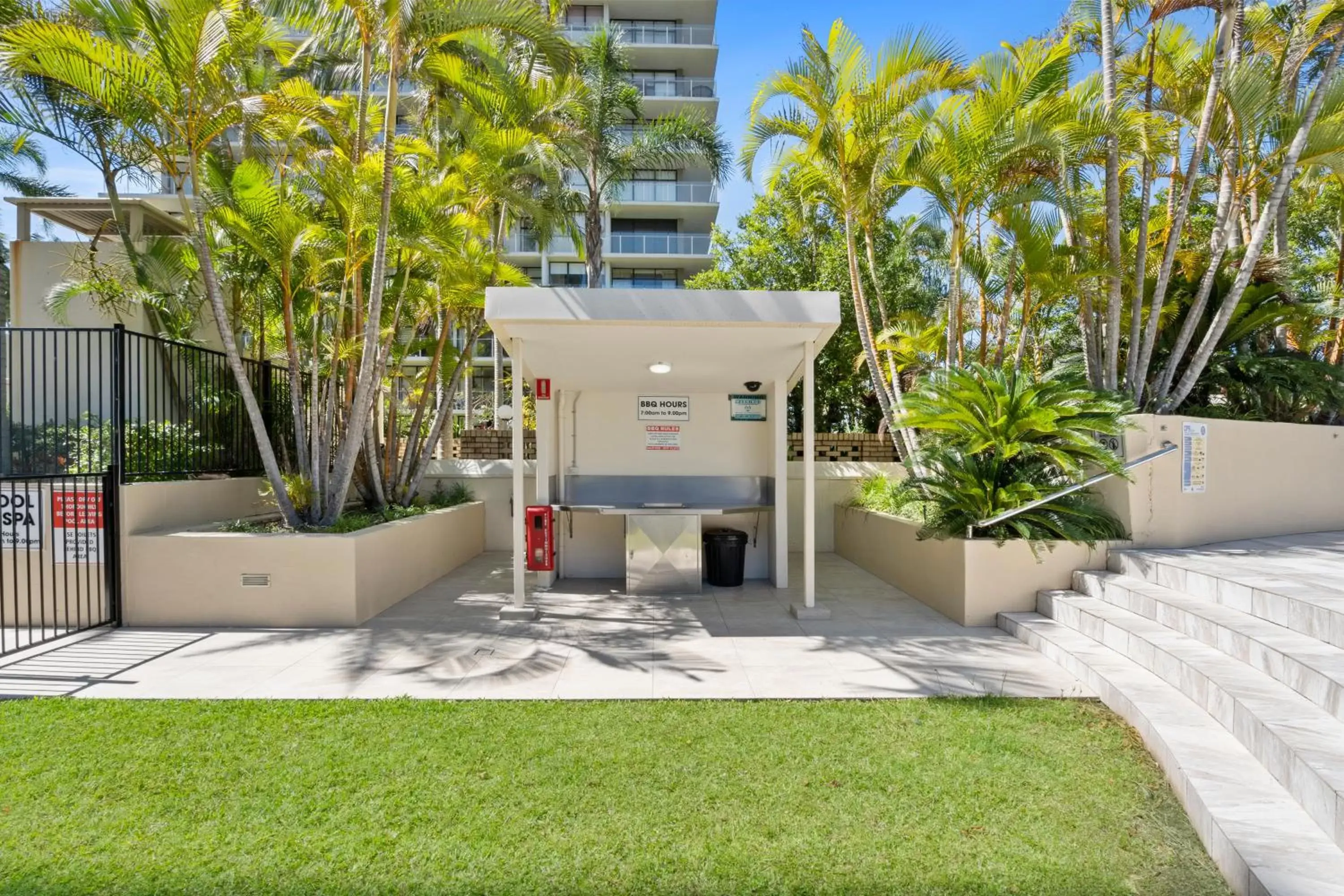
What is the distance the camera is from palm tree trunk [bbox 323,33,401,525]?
24.7 feet

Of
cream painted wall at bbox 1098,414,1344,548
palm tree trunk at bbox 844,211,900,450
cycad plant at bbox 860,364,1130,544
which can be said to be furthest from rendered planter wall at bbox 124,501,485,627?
cream painted wall at bbox 1098,414,1344,548

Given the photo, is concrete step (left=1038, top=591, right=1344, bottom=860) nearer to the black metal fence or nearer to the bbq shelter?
the bbq shelter

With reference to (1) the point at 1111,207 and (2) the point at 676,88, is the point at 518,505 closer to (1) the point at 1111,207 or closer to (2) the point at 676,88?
(1) the point at 1111,207

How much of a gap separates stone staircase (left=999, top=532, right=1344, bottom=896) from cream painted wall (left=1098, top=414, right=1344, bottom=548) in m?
0.37

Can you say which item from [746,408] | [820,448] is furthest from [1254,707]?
[820,448]

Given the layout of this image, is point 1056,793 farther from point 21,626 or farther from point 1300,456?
point 21,626

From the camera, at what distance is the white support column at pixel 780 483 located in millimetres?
8297

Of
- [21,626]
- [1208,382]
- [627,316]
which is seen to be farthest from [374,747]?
[1208,382]

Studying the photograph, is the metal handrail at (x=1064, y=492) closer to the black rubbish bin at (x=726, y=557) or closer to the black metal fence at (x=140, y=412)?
the black rubbish bin at (x=726, y=557)

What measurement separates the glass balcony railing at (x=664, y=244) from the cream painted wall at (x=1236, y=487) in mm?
23110

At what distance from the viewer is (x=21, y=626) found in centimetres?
700

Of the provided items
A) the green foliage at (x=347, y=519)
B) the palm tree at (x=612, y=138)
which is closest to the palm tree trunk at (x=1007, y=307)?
the palm tree at (x=612, y=138)

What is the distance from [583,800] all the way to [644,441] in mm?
6718

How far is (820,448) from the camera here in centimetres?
1305
